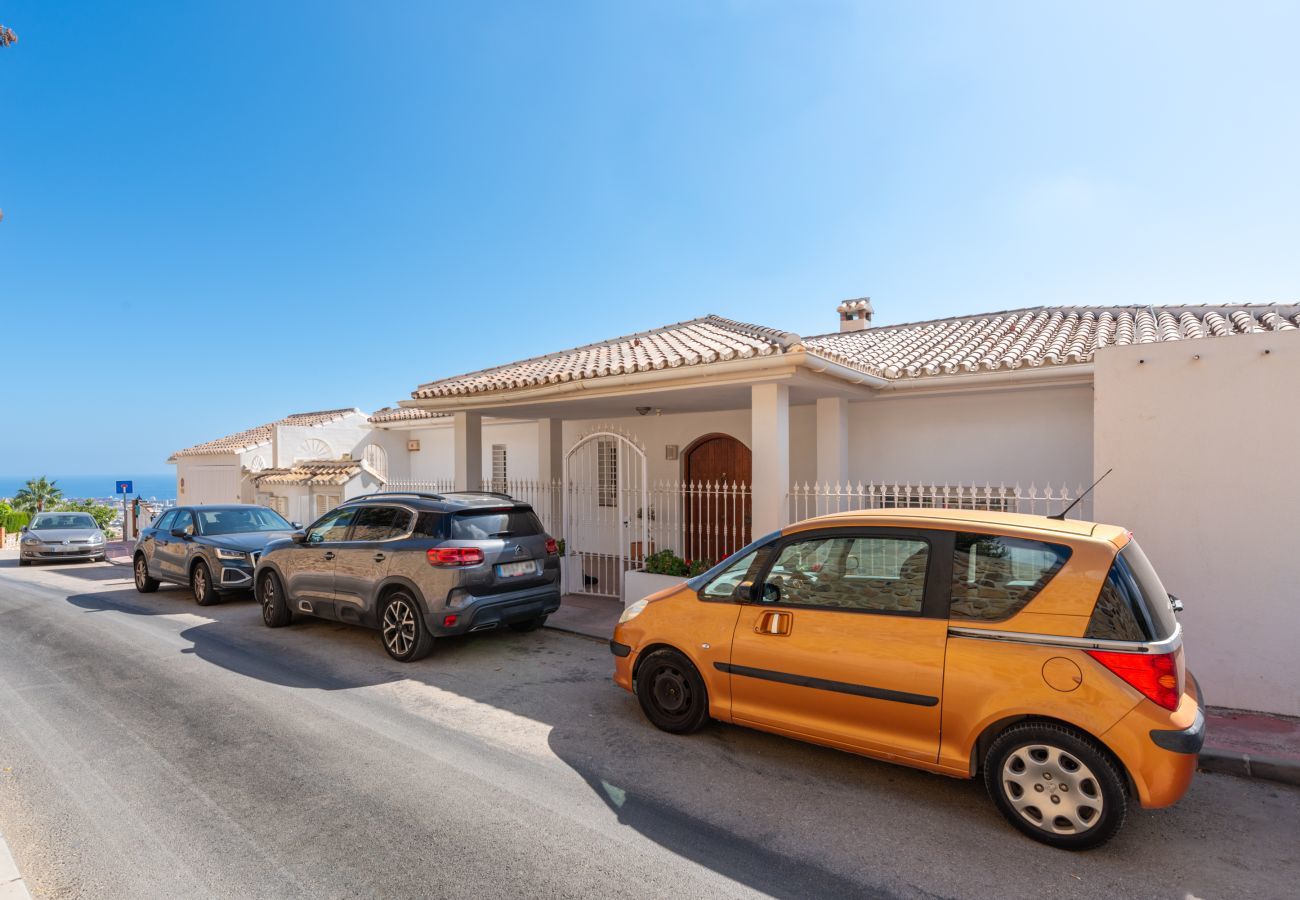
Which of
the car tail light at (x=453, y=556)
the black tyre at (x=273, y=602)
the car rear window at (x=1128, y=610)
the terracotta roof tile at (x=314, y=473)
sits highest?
the terracotta roof tile at (x=314, y=473)

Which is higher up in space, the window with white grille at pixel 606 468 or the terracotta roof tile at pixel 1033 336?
the terracotta roof tile at pixel 1033 336

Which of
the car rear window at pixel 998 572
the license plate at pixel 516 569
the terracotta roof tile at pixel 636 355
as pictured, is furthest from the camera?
the terracotta roof tile at pixel 636 355

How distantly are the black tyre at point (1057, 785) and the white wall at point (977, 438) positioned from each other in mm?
5750

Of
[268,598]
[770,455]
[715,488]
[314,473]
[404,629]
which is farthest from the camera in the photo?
[314,473]

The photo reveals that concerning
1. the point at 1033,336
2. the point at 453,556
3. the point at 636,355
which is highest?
the point at 1033,336

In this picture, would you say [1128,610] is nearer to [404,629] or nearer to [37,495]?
[404,629]

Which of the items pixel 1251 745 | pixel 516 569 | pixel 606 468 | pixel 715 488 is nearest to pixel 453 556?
pixel 516 569

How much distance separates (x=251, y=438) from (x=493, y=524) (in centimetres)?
1768

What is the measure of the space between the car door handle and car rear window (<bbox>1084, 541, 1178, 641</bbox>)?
154 cm

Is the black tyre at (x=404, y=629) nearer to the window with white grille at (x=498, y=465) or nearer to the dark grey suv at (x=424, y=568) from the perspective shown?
the dark grey suv at (x=424, y=568)

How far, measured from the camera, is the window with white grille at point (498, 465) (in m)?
14.8

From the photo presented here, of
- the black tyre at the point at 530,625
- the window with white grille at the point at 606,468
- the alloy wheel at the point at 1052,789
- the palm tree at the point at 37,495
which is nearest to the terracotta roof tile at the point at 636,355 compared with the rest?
the window with white grille at the point at 606,468

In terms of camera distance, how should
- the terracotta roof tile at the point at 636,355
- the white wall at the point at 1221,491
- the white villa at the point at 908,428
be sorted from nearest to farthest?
the white wall at the point at 1221,491
the white villa at the point at 908,428
the terracotta roof tile at the point at 636,355

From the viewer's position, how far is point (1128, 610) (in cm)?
311
